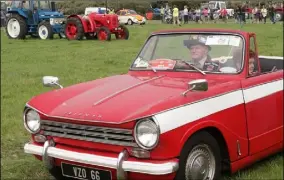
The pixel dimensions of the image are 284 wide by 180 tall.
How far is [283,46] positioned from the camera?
27.6ft

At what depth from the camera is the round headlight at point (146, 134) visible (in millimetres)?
2727

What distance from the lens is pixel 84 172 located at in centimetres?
301

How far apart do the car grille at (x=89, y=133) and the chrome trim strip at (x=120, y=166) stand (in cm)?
7

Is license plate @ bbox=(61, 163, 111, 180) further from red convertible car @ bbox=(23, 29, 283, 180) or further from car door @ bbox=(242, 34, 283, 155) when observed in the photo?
car door @ bbox=(242, 34, 283, 155)

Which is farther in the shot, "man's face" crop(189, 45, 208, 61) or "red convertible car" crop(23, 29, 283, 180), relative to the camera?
"man's face" crop(189, 45, 208, 61)

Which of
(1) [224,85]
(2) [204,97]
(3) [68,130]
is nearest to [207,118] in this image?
(2) [204,97]

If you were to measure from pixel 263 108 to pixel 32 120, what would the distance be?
1.88 metres

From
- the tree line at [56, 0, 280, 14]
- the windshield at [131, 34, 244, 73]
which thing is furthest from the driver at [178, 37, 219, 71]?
the tree line at [56, 0, 280, 14]

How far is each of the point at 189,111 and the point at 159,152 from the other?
1.17 ft

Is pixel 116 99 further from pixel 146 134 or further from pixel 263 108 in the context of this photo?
pixel 263 108

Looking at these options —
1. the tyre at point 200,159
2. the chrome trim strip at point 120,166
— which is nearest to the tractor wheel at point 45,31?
the chrome trim strip at point 120,166

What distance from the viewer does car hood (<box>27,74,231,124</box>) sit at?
2811mm

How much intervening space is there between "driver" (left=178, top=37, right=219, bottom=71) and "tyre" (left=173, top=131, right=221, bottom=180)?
2.73ft

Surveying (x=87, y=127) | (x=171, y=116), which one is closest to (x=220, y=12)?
(x=171, y=116)
